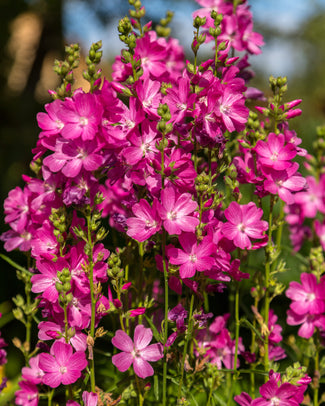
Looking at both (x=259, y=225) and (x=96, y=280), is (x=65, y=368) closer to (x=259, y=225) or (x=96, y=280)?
(x=96, y=280)

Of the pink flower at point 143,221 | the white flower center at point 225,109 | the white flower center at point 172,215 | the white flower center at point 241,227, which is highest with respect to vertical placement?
the white flower center at point 225,109

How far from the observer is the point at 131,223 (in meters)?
1.09

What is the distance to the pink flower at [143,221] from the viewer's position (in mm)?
1061

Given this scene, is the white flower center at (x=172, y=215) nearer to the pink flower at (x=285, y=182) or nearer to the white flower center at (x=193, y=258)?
the white flower center at (x=193, y=258)

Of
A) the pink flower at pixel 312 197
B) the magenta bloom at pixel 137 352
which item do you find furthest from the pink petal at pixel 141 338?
the pink flower at pixel 312 197

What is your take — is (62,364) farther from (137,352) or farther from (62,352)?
(137,352)

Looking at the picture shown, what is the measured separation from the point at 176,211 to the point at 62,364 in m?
0.43

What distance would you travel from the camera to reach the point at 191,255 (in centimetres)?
108

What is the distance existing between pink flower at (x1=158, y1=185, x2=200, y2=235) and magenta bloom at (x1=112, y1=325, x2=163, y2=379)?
28cm

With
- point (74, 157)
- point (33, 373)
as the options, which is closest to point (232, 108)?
point (74, 157)

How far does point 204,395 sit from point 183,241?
807 millimetres

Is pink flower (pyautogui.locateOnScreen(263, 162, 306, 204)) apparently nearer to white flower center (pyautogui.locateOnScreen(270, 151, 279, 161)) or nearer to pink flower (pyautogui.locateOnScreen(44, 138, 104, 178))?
white flower center (pyautogui.locateOnScreen(270, 151, 279, 161))

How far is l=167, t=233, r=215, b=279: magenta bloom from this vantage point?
3.43 ft

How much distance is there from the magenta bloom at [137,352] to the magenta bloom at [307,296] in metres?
0.42
